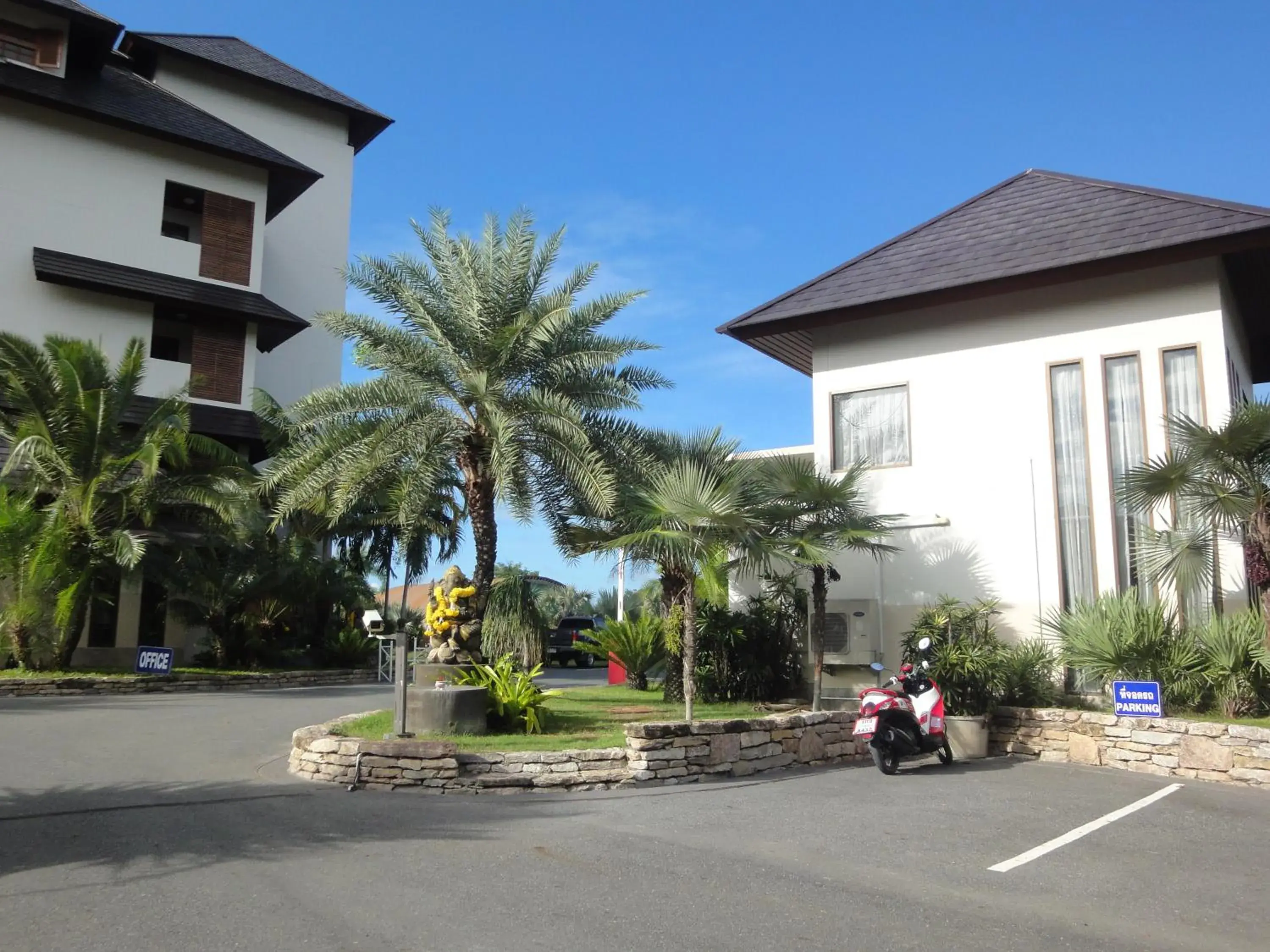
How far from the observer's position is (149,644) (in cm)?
2481

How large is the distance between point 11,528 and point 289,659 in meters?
7.53

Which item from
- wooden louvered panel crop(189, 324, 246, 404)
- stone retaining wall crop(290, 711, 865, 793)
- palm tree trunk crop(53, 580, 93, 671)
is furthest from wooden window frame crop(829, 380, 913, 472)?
wooden louvered panel crop(189, 324, 246, 404)

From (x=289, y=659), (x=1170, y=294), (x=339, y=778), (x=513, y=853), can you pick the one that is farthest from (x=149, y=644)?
(x=1170, y=294)

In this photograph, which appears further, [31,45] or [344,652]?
[31,45]

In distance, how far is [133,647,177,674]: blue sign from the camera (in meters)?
19.5

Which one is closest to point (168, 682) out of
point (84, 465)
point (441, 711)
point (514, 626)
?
point (84, 465)

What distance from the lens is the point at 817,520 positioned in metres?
14.8

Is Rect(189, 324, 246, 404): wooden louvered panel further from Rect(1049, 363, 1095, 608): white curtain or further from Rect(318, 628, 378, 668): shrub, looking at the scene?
Rect(1049, 363, 1095, 608): white curtain

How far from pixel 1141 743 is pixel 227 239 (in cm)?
2460

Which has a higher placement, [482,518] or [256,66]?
[256,66]

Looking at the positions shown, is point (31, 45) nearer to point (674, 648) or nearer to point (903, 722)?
point (674, 648)

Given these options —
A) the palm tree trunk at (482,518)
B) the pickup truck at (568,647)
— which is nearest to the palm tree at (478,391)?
the palm tree trunk at (482,518)

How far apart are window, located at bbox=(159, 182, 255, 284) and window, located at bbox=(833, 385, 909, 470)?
686 inches

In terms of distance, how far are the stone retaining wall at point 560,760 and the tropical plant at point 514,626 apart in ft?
31.9
